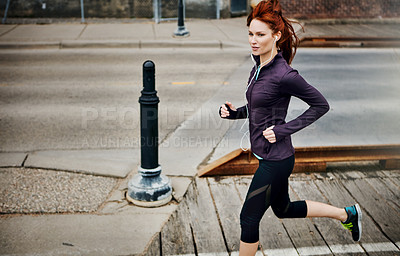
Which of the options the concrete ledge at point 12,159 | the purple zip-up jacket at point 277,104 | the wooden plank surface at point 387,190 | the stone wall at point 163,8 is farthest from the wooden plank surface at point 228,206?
the stone wall at point 163,8

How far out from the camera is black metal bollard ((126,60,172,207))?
15.1 feet

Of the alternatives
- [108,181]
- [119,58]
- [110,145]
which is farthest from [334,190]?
[119,58]

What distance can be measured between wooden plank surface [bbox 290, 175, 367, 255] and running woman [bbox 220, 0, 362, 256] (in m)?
0.90

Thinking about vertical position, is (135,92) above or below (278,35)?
below

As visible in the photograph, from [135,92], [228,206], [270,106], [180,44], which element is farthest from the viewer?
[180,44]

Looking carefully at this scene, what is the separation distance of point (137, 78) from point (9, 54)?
4370 millimetres

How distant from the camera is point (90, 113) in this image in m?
7.96

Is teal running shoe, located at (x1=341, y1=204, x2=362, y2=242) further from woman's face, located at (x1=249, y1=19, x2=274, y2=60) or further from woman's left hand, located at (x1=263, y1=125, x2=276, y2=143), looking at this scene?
woman's face, located at (x1=249, y1=19, x2=274, y2=60)

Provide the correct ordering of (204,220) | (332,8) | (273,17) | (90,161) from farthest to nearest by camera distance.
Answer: (332,8) < (90,161) < (204,220) < (273,17)

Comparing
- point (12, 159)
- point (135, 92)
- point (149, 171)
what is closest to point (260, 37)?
point (149, 171)

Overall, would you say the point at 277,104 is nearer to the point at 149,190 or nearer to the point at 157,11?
the point at 149,190

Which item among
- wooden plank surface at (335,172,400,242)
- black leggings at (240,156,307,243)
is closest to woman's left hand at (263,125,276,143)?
black leggings at (240,156,307,243)

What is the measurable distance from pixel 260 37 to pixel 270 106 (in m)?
0.46

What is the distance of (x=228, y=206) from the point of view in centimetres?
473
